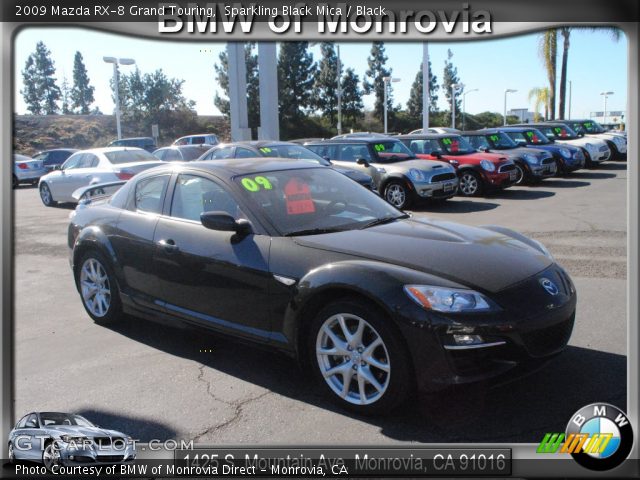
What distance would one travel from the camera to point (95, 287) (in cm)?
536

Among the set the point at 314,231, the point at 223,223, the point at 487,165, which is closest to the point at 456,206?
the point at 487,165

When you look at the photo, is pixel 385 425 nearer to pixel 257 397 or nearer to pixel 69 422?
pixel 257 397

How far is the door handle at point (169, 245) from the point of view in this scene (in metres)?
4.46

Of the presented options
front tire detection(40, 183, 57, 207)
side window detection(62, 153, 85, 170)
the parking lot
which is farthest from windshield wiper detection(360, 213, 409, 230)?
front tire detection(40, 183, 57, 207)

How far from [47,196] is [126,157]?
10.9 feet

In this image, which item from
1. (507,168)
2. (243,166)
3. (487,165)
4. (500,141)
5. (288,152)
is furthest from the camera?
(500,141)

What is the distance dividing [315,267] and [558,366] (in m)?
1.87

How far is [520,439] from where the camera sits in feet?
10.2

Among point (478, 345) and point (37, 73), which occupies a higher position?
point (37, 73)

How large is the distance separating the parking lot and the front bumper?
318 millimetres

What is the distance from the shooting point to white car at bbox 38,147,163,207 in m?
13.3

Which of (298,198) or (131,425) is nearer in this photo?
(131,425)

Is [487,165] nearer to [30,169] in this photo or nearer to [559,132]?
[559,132]

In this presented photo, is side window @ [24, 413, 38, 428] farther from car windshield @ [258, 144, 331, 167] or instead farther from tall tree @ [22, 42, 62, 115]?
car windshield @ [258, 144, 331, 167]
